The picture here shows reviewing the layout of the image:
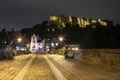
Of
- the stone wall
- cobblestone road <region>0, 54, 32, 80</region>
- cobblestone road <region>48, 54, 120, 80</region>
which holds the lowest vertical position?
cobblestone road <region>48, 54, 120, 80</region>

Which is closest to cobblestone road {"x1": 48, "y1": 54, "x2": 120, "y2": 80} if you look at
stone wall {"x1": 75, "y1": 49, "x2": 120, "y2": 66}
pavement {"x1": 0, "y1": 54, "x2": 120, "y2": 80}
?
pavement {"x1": 0, "y1": 54, "x2": 120, "y2": 80}

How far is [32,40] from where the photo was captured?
158 m

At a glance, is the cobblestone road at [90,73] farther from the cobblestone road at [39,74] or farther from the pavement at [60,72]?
the cobblestone road at [39,74]

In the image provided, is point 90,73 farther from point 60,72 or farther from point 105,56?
point 105,56

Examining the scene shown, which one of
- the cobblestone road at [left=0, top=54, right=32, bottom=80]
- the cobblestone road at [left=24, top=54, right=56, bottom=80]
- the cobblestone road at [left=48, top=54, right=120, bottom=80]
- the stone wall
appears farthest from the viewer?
the stone wall

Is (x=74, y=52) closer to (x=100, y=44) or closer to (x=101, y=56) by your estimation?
(x=100, y=44)

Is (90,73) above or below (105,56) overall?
below

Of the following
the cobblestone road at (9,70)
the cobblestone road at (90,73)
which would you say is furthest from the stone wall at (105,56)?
the cobblestone road at (9,70)

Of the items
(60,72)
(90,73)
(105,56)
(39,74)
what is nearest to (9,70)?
(39,74)

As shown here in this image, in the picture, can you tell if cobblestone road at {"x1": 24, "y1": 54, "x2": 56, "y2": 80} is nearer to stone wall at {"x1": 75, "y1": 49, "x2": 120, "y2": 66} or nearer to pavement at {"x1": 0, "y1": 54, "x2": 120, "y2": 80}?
pavement at {"x1": 0, "y1": 54, "x2": 120, "y2": 80}

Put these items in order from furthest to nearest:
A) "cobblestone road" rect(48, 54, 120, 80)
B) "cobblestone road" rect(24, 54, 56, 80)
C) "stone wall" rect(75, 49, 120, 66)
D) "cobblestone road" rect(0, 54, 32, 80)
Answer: "stone wall" rect(75, 49, 120, 66) < "cobblestone road" rect(0, 54, 32, 80) < "cobblestone road" rect(48, 54, 120, 80) < "cobblestone road" rect(24, 54, 56, 80)

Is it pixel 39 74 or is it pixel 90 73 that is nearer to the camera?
pixel 39 74

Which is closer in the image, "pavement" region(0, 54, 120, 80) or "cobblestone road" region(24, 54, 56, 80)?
"cobblestone road" region(24, 54, 56, 80)

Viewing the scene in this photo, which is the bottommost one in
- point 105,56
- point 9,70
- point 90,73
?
point 90,73
